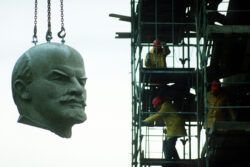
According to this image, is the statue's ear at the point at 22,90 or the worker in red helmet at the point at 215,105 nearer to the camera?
the statue's ear at the point at 22,90

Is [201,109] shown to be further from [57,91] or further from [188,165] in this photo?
[57,91]

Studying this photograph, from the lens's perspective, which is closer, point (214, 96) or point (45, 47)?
point (45, 47)

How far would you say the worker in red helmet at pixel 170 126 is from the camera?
2842 centimetres

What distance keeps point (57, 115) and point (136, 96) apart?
76.4 feet

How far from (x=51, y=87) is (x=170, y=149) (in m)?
20.9

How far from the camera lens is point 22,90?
319 inches

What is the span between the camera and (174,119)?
28812 millimetres

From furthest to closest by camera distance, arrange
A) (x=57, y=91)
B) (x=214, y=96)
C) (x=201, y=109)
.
A: (x=201, y=109) → (x=214, y=96) → (x=57, y=91)

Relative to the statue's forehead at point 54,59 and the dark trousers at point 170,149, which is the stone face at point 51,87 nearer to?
the statue's forehead at point 54,59

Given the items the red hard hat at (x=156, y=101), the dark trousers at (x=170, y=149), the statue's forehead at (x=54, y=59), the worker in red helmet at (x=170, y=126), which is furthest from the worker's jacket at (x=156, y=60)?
the statue's forehead at (x=54, y=59)

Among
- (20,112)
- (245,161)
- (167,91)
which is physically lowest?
(245,161)

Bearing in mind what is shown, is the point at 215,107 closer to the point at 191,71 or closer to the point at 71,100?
the point at 191,71

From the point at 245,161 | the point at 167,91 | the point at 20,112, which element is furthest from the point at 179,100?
the point at 20,112

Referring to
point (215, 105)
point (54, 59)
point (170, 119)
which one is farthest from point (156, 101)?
point (54, 59)
